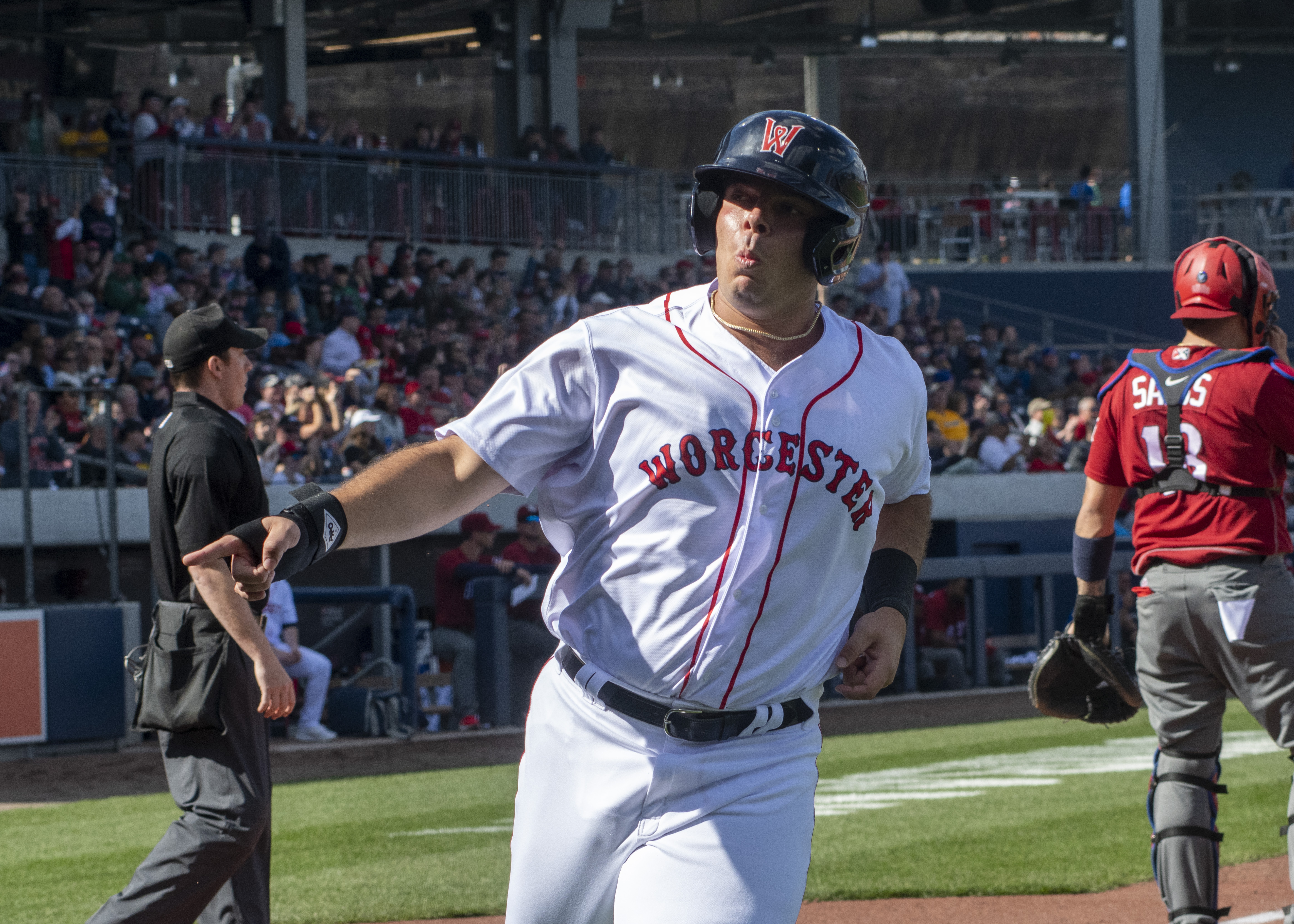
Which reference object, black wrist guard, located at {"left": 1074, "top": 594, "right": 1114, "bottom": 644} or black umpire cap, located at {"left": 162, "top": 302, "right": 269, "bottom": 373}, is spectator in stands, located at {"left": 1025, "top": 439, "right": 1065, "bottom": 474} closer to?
black wrist guard, located at {"left": 1074, "top": 594, "right": 1114, "bottom": 644}

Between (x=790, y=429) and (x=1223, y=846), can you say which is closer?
(x=790, y=429)

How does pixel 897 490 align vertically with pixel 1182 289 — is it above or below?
below

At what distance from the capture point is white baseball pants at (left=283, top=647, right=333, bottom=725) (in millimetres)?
11570

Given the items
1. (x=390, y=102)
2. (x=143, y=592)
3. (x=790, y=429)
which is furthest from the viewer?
(x=390, y=102)

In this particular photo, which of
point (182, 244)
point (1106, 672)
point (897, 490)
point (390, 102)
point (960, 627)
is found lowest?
point (960, 627)

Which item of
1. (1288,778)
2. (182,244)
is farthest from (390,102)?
(1288,778)

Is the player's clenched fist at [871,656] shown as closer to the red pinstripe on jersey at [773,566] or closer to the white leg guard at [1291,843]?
the red pinstripe on jersey at [773,566]

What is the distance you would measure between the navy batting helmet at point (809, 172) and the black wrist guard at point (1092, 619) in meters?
2.50

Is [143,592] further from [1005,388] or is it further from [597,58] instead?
[597,58]

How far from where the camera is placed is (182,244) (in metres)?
18.1

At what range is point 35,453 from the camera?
1211 cm

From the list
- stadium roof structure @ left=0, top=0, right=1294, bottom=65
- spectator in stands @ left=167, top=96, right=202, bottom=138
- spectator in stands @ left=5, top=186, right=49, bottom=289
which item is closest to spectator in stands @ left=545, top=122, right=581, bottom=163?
stadium roof structure @ left=0, top=0, right=1294, bottom=65

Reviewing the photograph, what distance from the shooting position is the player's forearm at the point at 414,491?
264cm

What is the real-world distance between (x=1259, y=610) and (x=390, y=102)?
42484 mm
